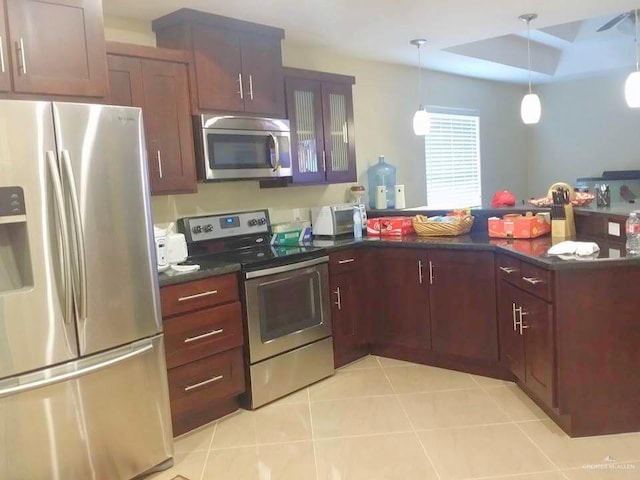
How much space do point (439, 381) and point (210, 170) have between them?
196cm

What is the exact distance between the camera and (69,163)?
213 centimetres

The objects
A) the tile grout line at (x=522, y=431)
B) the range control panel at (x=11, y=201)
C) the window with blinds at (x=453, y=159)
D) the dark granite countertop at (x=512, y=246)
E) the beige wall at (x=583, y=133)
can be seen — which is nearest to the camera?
the range control panel at (x=11, y=201)

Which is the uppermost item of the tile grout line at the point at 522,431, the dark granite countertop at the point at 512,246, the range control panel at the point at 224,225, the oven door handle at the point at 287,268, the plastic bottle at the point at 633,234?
the range control panel at the point at 224,225

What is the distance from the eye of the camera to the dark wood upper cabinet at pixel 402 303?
12.0ft

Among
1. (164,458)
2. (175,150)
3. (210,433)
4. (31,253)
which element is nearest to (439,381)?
(210,433)

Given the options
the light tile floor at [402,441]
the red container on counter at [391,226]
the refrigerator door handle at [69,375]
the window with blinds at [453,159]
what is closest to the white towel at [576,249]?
the light tile floor at [402,441]

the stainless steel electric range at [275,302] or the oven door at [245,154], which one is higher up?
the oven door at [245,154]

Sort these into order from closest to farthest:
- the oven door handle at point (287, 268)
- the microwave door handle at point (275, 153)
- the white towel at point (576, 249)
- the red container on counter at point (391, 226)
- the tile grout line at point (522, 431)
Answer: the tile grout line at point (522, 431) → the white towel at point (576, 249) → the oven door handle at point (287, 268) → the microwave door handle at point (275, 153) → the red container on counter at point (391, 226)

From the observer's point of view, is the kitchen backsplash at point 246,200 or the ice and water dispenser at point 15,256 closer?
the ice and water dispenser at point 15,256

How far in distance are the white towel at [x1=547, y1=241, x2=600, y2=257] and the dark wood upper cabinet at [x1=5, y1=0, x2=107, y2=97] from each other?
91.9 inches

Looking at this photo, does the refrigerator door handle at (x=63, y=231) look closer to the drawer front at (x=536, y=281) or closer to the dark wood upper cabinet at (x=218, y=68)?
A: the dark wood upper cabinet at (x=218, y=68)

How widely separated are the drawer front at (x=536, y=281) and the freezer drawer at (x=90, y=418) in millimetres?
1882

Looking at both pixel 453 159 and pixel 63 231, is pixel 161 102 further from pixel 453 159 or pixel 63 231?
pixel 453 159

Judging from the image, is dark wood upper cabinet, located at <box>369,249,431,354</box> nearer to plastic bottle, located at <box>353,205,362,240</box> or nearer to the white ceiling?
plastic bottle, located at <box>353,205,362,240</box>
